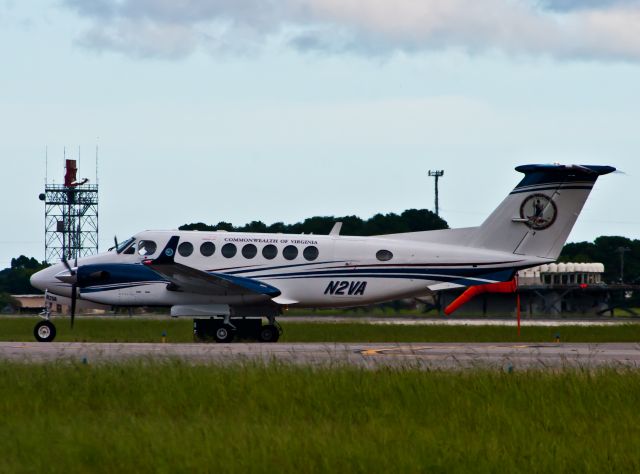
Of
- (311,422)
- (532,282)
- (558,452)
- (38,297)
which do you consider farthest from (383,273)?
(38,297)

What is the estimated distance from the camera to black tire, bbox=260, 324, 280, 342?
110ft

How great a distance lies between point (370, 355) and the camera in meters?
24.8

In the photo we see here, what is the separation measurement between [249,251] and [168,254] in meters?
2.53

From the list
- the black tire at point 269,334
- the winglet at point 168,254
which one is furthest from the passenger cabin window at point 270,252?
the winglet at point 168,254

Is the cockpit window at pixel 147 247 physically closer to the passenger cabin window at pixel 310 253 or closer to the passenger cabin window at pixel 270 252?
the passenger cabin window at pixel 270 252

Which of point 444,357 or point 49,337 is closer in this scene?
point 444,357

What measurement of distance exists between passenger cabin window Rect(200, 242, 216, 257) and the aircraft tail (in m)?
8.12

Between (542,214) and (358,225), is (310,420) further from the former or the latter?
(358,225)

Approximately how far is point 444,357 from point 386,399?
8271 mm

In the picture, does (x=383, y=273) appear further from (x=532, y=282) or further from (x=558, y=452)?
(x=532, y=282)

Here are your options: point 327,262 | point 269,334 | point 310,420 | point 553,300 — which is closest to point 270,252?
point 327,262

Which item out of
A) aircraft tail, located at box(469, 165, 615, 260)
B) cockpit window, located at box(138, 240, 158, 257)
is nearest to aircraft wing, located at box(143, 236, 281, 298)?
cockpit window, located at box(138, 240, 158, 257)

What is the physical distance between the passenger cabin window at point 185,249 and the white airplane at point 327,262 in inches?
1.2

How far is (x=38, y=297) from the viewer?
351ft
